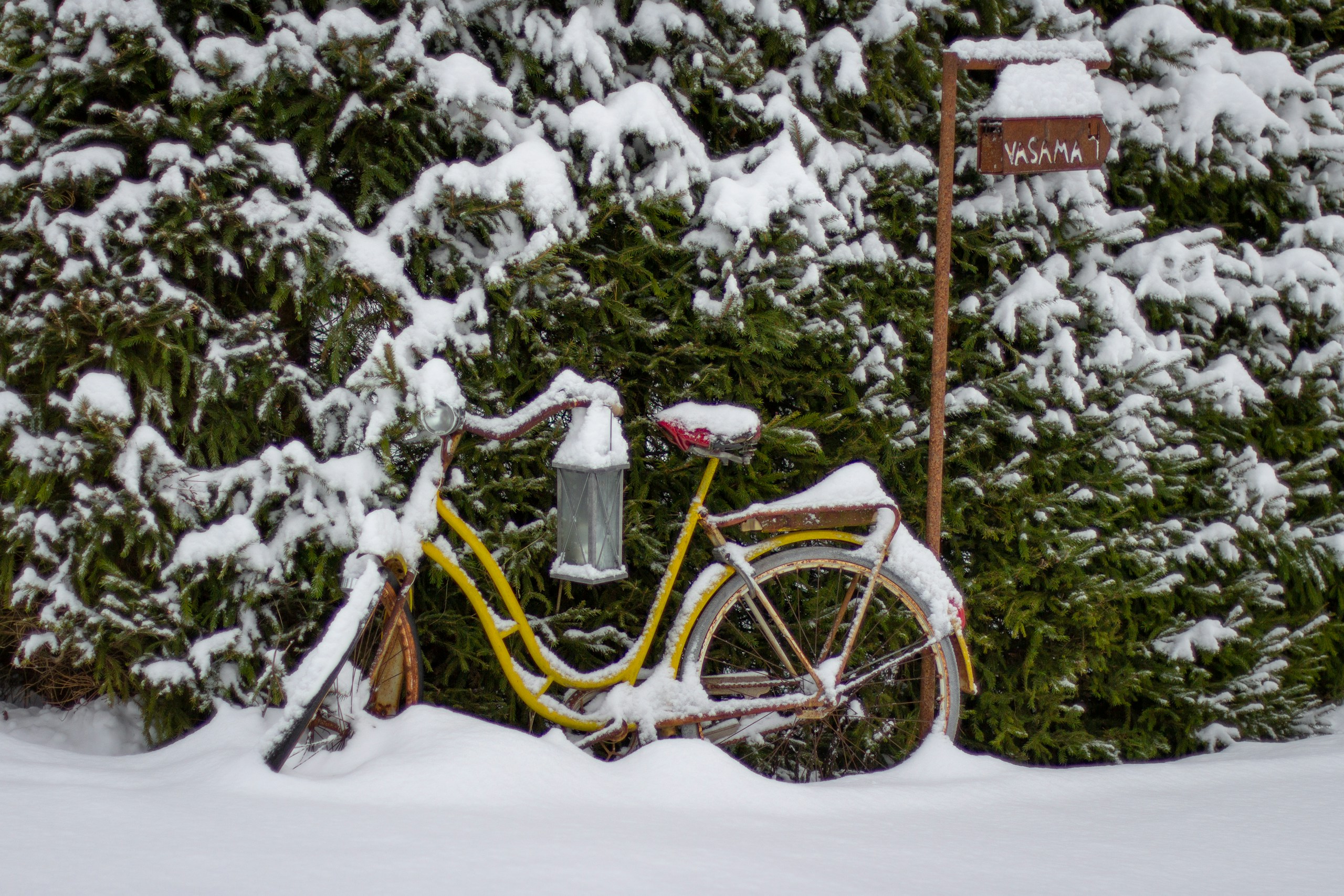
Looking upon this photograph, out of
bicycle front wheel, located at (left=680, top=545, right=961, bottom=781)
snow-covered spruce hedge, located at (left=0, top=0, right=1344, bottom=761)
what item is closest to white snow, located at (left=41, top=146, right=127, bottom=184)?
snow-covered spruce hedge, located at (left=0, top=0, right=1344, bottom=761)

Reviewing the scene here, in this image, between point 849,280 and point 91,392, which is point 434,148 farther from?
point 849,280

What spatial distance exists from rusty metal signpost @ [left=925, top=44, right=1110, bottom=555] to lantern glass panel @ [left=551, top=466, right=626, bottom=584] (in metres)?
1.19

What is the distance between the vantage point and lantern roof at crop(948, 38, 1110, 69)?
126 inches

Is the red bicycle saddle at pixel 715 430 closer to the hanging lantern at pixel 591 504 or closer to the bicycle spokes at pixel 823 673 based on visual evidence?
the hanging lantern at pixel 591 504

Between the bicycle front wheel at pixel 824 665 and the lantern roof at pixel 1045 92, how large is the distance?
5.40 ft

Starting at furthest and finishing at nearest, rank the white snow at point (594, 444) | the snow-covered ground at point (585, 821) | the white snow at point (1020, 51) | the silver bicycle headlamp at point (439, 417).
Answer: the white snow at point (1020, 51) < the white snow at point (594, 444) < the silver bicycle headlamp at point (439, 417) < the snow-covered ground at point (585, 821)

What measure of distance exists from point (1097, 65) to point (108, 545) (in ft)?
12.2

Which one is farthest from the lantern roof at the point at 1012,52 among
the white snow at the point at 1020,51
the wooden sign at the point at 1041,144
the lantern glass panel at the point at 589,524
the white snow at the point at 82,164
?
the white snow at the point at 82,164

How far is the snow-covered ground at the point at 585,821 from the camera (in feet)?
6.79

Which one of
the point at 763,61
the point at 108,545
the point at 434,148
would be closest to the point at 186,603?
the point at 108,545

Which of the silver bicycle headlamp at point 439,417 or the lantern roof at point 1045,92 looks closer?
the silver bicycle headlamp at point 439,417

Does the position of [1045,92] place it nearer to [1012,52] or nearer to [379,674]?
[1012,52]

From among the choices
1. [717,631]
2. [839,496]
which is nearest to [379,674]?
[717,631]

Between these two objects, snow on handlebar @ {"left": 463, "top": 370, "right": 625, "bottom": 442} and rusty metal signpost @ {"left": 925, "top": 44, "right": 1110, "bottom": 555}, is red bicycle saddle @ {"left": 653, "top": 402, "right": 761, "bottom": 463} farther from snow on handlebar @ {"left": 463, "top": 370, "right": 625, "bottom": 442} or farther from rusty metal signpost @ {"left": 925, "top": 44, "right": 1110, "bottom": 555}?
rusty metal signpost @ {"left": 925, "top": 44, "right": 1110, "bottom": 555}
